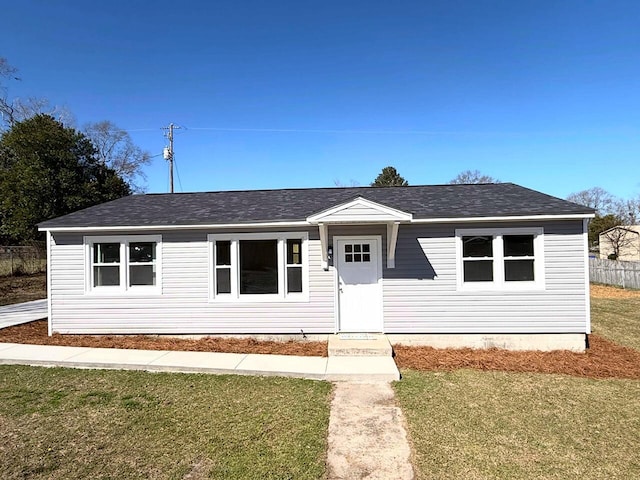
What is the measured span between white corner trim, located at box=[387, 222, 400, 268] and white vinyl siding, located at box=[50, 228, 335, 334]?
54.2 inches

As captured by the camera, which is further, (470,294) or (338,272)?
(338,272)

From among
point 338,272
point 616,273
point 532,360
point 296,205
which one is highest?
point 296,205

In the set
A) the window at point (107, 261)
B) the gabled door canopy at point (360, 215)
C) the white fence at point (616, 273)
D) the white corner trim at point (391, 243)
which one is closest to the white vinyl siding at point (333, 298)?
the white corner trim at point (391, 243)

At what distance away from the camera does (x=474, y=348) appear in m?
8.12

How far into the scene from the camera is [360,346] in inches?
288

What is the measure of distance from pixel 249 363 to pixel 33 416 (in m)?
3.06

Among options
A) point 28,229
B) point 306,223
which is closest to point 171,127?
point 28,229

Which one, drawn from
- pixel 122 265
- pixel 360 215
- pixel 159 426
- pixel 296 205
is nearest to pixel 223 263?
pixel 296 205

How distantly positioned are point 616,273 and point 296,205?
19455mm

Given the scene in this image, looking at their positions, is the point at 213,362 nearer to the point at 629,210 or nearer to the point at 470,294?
the point at 470,294

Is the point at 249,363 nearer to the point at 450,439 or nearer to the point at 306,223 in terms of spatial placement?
Answer: the point at 306,223

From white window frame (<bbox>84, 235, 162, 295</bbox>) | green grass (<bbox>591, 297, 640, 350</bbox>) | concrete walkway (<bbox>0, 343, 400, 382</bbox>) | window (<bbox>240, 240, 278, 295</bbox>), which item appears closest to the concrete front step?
concrete walkway (<bbox>0, 343, 400, 382</bbox>)

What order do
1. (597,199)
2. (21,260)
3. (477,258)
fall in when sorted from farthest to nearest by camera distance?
(597,199) → (21,260) → (477,258)

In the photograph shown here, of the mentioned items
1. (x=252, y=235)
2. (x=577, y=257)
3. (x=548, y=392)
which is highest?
(x=252, y=235)
